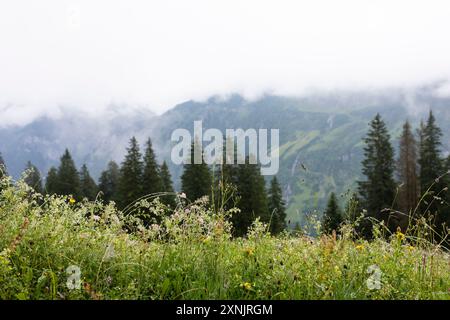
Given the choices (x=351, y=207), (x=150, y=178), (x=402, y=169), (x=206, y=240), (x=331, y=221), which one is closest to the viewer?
(x=206, y=240)

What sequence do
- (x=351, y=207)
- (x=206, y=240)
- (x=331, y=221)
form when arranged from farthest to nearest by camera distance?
(x=331, y=221)
(x=351, y=207)
(x=206, y=240)

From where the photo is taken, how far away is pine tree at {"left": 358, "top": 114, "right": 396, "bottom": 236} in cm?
4350

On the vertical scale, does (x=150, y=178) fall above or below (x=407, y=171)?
below

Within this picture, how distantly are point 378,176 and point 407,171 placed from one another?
3115 mm

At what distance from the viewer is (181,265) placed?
4527 millimetres

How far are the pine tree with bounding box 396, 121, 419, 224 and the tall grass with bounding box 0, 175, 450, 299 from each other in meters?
40.5

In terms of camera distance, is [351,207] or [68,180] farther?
[68,180]

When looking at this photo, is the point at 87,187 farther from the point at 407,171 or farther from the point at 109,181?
the point at 407,171

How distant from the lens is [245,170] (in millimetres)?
46750

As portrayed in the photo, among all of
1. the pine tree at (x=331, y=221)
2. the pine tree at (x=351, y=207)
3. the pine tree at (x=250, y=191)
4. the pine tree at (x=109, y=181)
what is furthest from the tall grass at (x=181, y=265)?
the pine tree at (x=109, y=181)

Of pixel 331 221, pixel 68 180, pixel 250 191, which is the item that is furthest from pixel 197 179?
pixel 331 221

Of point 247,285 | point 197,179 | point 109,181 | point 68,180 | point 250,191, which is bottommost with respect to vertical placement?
point 109,181

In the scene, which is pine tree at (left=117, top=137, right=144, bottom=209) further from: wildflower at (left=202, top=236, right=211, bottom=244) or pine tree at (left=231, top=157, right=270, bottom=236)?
wildflower at (left=202, top=236, right=211, bottom=244)
